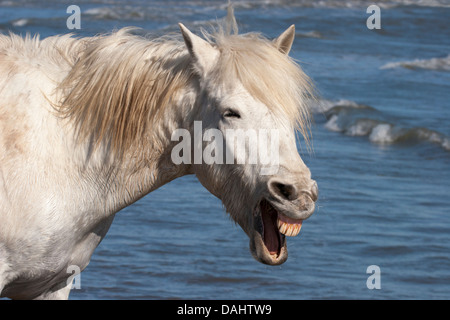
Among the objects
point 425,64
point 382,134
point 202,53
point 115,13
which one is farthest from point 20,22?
point 202,53

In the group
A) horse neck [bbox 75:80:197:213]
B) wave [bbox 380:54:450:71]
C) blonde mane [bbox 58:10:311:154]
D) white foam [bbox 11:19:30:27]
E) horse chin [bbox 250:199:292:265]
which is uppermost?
blonde mane [bbox 58:10:311:154]

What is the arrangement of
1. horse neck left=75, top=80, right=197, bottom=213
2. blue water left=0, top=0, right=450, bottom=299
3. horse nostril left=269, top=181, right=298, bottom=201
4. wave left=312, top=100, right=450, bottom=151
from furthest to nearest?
1. wave left=312, top=100, right=450, bottom=151
2. blue water left=0, top=0, right=450, bottom=299
3. horse neck left=75, top=80, right=197, bottom=213
4. horse nostril left=269, top=181, right=298, bottom=201

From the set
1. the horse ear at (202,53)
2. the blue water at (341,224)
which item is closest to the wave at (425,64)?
the blue water at (341,224)

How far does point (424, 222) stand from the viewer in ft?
23.7

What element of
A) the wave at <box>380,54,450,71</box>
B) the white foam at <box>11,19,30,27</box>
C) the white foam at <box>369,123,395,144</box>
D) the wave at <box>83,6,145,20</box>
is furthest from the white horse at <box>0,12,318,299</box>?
the wave at <box>83,6,145,20</box>

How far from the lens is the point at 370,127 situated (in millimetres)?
11031

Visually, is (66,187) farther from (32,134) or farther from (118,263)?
(118,263)

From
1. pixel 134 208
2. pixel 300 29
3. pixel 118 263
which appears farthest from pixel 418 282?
pixel 300 29

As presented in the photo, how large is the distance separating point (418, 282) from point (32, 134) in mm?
3641

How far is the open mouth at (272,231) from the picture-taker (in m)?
3.12

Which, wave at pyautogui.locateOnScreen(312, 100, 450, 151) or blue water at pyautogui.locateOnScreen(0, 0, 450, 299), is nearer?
blue water at pyautogui.locateOnScreen(0, 0, 450, 299)

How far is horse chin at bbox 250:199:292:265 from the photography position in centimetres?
318

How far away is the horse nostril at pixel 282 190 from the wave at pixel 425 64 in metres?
12.5

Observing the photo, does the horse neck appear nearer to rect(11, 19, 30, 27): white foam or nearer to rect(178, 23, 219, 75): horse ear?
rect(178, 23, 219, 75): horse ear
